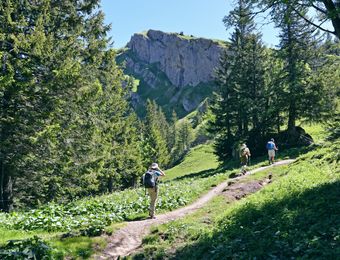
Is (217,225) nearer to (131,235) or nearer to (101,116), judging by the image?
(131,235)

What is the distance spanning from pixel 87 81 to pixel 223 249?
15169mm

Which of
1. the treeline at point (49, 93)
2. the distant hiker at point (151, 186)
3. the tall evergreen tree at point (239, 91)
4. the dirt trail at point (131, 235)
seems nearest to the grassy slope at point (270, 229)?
the dirt trail at point (131, 235)

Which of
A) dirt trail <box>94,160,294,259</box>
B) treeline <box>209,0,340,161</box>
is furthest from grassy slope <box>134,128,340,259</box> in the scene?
treeline <box>209,0,340,161</box>

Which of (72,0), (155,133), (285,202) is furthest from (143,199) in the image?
(155,133)

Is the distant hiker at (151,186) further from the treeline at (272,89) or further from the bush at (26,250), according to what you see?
the treeline at (272,89)

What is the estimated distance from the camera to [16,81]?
18.0m

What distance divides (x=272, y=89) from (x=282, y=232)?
2783 cm

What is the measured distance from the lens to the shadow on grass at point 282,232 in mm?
7605

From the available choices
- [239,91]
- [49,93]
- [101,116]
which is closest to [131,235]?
[49,93]

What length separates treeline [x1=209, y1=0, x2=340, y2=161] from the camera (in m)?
32.6

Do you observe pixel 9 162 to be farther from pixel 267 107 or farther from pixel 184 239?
pixel 267 107

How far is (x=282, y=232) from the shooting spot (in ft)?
28.3

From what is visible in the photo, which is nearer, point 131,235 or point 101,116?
point 131,235

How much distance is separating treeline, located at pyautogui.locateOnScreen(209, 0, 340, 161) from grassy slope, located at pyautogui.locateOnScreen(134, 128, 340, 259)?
63.6 feet
